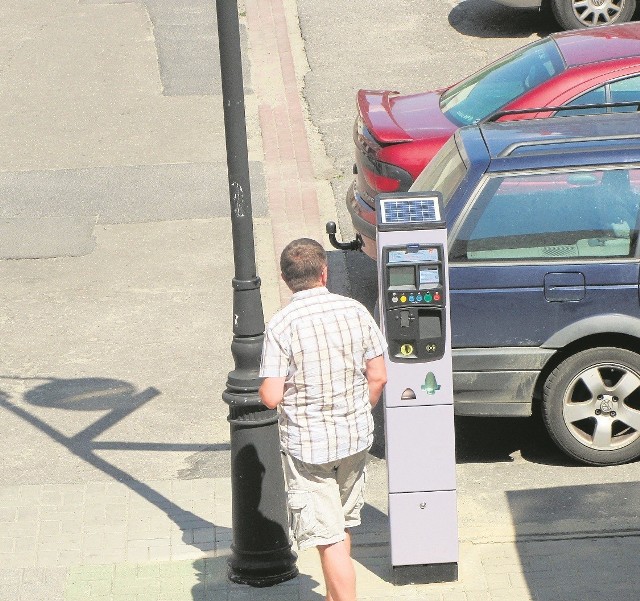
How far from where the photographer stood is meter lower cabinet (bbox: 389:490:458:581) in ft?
20.9

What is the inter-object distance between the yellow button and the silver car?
1039 centimetres

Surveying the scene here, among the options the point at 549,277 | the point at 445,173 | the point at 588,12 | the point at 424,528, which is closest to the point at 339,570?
the point at 424,528

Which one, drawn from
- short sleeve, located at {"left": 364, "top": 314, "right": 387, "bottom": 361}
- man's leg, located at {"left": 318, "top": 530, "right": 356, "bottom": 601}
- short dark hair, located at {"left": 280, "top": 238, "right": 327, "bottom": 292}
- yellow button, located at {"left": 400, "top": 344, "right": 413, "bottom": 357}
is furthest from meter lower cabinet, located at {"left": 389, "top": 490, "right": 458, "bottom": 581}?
short dark hair, located at {"left": 280, "top": 238, "right": 327, "bottom": 292}

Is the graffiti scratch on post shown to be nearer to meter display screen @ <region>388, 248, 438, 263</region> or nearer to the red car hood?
meter display screen @ <region>388, 248, 438, 263</region>

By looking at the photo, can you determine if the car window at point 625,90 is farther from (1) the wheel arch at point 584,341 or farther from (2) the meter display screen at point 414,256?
(2) the meter display screen at point 414,256

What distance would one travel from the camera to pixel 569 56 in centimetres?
977

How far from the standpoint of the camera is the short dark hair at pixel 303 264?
18.6 feet

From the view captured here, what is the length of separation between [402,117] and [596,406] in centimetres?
324

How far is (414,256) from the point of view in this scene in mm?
6086

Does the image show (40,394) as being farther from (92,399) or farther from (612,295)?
(612,295)

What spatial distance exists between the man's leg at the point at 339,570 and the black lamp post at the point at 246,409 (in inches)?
30.2

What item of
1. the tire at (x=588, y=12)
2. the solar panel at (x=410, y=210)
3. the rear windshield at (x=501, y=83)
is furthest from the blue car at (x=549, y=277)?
the tire at (x=588, y=12)

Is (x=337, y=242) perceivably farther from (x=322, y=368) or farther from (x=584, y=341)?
(x=322, y=368)

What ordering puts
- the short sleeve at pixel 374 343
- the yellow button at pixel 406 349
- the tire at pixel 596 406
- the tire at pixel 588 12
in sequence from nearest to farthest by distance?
the short sleeve at pixel 374 343 → the yellow button at pixel 406 349 → the tire at pixel 596 406 → the tire at pixel 588 12
